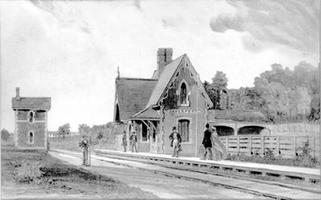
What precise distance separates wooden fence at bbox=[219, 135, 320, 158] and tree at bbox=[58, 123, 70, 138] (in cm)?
539

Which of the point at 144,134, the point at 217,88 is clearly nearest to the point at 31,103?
the point at 217,88

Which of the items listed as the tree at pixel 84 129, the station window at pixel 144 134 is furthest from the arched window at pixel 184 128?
the tree at pixel 84 129

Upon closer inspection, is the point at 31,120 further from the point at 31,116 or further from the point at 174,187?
the point at 174,187

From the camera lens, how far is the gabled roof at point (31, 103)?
27.8ft

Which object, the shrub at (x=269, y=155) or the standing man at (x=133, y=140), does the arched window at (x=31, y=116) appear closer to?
the standing man at (x=133, y=140)

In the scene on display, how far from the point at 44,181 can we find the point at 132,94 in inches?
98.6

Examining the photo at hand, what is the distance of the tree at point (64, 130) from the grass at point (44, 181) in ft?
1.13

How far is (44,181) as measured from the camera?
8328 mm

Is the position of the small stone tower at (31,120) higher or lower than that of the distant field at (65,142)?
higher

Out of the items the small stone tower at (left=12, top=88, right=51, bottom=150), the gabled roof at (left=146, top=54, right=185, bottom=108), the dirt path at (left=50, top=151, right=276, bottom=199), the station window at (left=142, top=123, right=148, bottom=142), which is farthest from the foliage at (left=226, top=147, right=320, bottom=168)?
the small stone tower at (left=12, top=88, right=51, bottom=150)

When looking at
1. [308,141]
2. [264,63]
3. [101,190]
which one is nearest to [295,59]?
[264,63]

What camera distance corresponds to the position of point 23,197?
24.1 feet

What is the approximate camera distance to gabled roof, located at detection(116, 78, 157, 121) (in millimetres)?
9359

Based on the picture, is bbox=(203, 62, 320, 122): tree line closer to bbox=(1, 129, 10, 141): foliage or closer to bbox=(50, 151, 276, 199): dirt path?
bbox=(50, 151, 276, 199): dirt path
